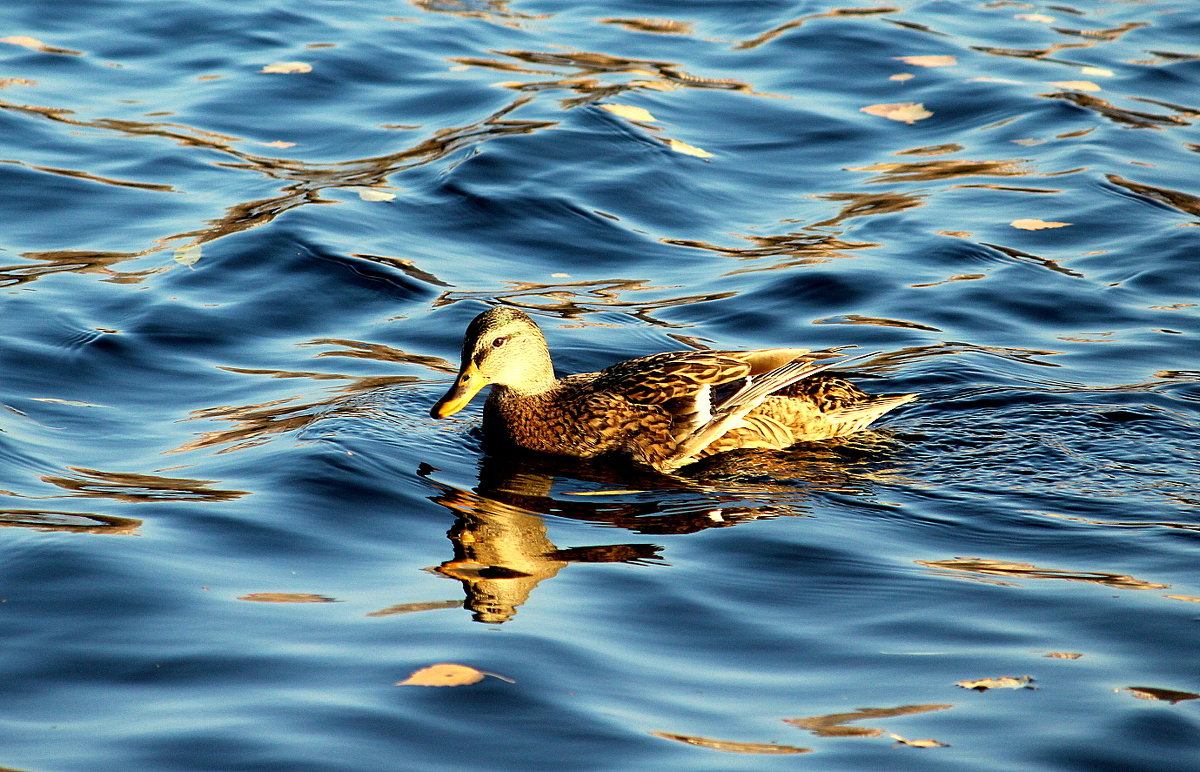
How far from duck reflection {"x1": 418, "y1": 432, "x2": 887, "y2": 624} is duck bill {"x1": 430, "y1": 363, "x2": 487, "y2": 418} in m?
0.31

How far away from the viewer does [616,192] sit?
11555mm

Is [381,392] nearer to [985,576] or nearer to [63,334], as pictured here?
[63,334]

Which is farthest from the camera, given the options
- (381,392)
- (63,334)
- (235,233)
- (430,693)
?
(235,233)

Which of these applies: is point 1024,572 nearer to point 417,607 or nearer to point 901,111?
point 417,607

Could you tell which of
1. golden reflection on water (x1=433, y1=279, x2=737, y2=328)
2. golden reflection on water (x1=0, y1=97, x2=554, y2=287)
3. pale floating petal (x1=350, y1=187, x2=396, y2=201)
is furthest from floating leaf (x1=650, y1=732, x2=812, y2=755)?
pale floating petal (x1=350, y1=187, x2=396, y2=201)

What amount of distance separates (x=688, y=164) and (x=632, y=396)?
4.50 metres

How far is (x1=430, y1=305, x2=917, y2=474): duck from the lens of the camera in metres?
7.72

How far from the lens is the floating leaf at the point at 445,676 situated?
5090mm

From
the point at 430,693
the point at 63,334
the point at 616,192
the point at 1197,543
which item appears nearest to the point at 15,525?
the point at 430,693

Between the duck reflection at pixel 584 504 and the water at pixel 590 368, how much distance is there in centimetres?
3

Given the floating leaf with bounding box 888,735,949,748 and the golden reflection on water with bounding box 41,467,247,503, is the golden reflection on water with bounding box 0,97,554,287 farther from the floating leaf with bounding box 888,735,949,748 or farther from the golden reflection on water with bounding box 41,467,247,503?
the floating leaf with bounding box 888,735,949,748

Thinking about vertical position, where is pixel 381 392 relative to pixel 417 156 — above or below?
below

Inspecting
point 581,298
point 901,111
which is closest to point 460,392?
point 581,298

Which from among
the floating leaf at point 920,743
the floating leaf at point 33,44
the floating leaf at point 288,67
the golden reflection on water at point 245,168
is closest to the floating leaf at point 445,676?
the floating leaf at point 920,743
